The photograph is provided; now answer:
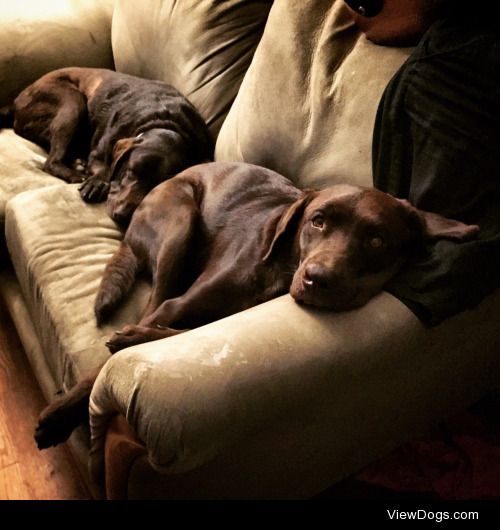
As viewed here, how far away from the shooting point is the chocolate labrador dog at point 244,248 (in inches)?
51.8

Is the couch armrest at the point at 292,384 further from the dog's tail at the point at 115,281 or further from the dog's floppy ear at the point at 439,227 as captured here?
the dog's tail at the point at 115,281

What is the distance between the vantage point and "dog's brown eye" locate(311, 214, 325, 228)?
4.53 feet

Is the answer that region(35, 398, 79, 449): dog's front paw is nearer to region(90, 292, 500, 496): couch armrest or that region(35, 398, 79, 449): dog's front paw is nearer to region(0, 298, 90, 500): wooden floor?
region(90, 292, 500, 496): couch armrest

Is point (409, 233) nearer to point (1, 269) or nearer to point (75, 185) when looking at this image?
point (75, 185)

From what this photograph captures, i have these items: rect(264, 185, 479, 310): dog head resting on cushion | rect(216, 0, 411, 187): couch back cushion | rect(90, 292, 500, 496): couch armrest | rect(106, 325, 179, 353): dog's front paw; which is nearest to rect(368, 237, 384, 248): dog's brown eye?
rect(264, 185, 479, 310): dog head resting on cushion

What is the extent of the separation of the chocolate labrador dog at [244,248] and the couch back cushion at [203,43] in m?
0.52

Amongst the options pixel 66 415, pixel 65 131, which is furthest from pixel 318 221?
pixel 65 131

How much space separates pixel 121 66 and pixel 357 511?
209 cm

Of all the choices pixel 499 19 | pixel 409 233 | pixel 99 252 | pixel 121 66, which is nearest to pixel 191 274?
pixel 99 252

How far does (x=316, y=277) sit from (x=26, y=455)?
109 cm

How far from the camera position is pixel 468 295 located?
126 centimetres

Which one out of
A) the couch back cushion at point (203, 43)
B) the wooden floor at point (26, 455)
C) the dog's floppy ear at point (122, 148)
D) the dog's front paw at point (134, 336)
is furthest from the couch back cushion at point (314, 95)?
the wooden floor at point (26, 455)

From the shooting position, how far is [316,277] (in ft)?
4.09

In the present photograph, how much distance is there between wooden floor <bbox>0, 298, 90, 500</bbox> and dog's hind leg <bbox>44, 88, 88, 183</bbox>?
710 mm
